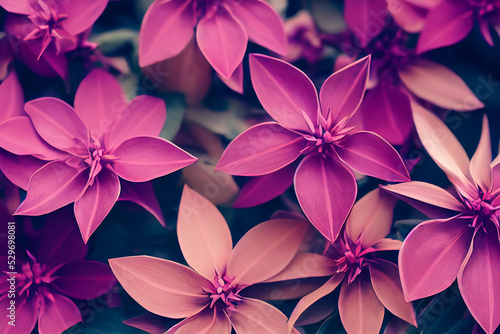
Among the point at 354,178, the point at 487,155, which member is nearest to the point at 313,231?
the point at 354,178

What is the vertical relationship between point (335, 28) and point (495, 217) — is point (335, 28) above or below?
above

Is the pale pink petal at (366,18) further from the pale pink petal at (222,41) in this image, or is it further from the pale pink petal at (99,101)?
the pale pink petal at (99,101)

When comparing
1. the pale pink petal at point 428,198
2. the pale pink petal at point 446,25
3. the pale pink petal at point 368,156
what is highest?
the pale pink petal at point 446,25

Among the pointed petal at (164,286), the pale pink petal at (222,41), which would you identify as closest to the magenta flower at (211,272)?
the pointed petal at (164,286)

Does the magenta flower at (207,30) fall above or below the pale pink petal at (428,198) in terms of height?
above

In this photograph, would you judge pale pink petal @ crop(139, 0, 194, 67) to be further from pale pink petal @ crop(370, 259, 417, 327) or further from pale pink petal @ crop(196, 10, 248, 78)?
pale pink petal @ crop(370, 259, 417, 327)

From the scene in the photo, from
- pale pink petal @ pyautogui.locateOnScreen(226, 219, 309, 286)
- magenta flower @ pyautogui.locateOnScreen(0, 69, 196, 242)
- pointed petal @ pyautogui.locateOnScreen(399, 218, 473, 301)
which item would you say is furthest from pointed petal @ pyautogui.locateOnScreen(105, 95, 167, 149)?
pointed petal @ pyautogui.locateOnScreen(399, 218, 473, 301)

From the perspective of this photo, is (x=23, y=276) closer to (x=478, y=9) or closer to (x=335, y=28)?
(x=335, y=28)
